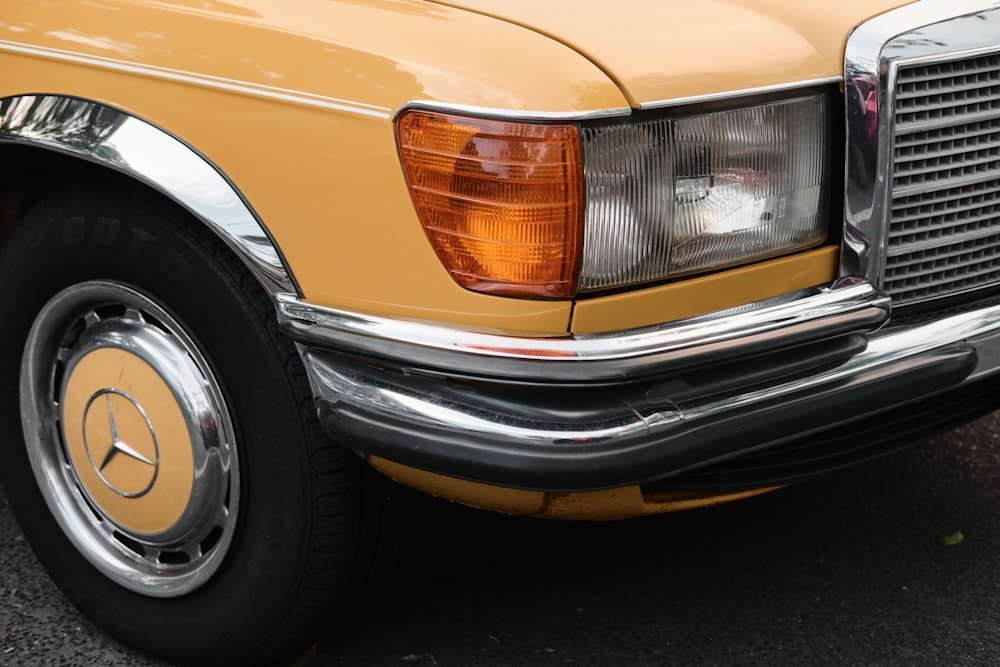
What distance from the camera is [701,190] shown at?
6.14 feet

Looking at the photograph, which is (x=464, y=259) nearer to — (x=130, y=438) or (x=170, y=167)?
(x=170, y=167)

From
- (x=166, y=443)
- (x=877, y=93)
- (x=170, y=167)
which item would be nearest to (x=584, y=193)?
(x=877, y=93)

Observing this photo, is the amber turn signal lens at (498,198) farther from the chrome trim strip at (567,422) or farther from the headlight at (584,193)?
the chrome trim strip at (567,422)

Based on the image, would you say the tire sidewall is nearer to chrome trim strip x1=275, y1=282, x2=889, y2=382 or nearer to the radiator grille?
chrome trim strip x1=275, y1=282, x2=889, y2=382

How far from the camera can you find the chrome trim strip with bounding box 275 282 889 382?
173 centimetres

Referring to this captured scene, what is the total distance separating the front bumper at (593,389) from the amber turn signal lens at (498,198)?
11 centimetres

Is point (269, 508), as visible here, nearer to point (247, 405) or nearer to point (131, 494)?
point (247, 405)

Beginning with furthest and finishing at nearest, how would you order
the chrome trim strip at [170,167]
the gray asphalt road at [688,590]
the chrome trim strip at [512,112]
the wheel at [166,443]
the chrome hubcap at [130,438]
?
the gray asphalt road at [688,590]
the chrome hubcap at [130,438]
the wheel at [166,443]
the chrome trim strip at [170,167]
the chrome trim strip at [512,112]

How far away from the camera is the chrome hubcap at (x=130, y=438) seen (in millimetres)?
2141

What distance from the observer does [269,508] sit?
209 cm

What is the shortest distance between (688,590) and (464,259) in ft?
3.84

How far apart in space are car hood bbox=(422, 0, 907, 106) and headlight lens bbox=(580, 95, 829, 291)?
0.06 metres

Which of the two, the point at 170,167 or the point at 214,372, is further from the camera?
the point at 214,372

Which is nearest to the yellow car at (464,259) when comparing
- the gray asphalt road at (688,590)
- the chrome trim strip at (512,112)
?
the chrome trim strip at (512,112)
